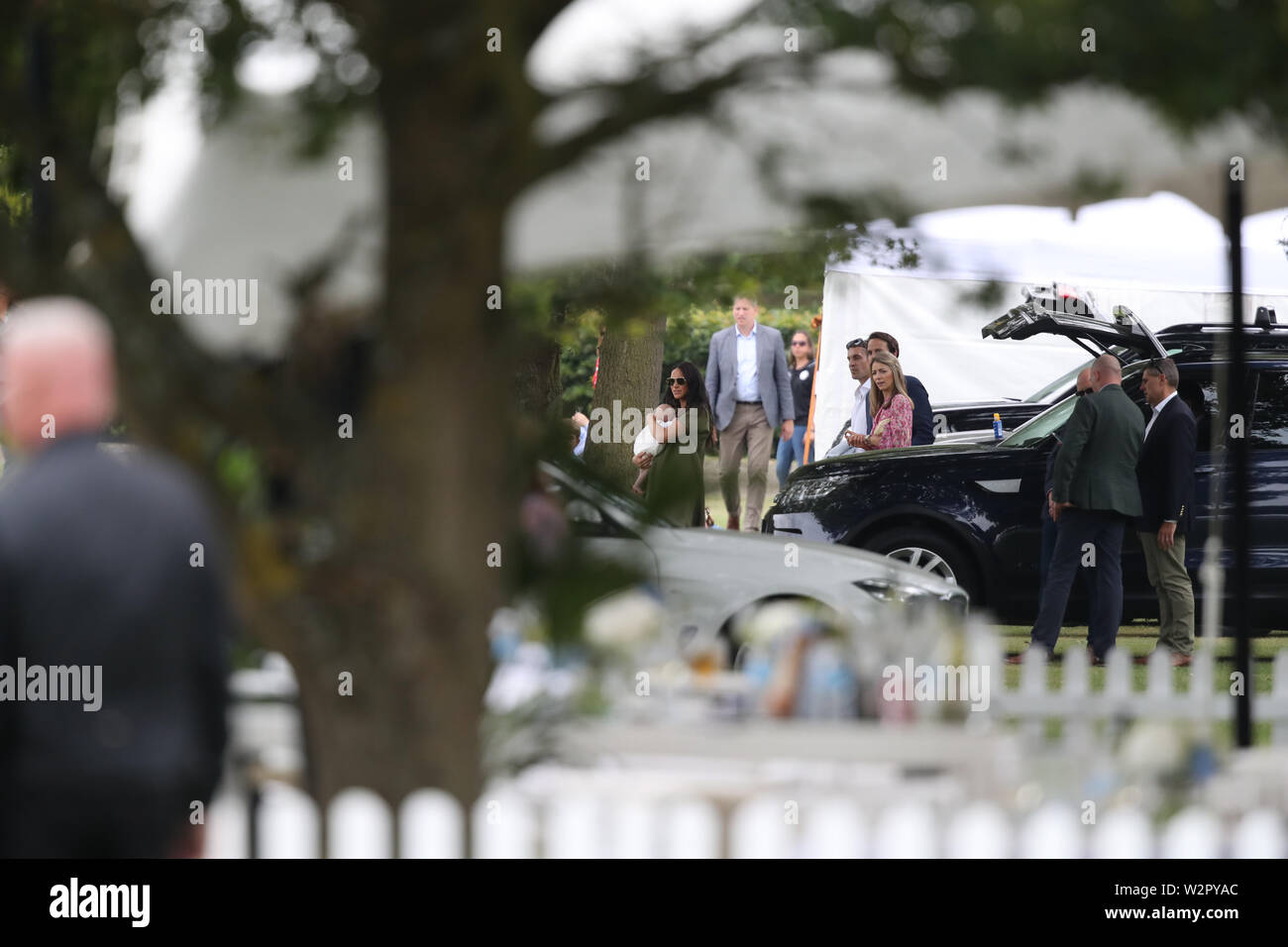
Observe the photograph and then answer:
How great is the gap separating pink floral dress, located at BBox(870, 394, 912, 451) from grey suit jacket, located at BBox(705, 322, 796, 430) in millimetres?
2560

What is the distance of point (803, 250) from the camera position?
19.0 feet

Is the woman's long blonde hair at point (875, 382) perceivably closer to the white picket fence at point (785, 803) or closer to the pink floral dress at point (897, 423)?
the pink floral dress at point (897, 423)

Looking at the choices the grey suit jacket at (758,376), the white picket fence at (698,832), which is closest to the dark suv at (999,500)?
the grey suit jacket at (758,376)

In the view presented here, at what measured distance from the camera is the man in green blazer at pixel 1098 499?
30.3 ft

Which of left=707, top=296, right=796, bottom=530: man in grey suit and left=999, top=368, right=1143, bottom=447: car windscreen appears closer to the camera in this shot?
left=999, top=368, right=1143, bottom=447: car windscreen

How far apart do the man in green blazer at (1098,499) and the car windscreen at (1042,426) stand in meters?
1.12

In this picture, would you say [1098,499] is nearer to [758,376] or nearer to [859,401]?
[859,401]

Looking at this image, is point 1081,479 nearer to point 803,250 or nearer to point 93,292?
point 803,250

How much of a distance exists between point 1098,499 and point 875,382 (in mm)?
2544

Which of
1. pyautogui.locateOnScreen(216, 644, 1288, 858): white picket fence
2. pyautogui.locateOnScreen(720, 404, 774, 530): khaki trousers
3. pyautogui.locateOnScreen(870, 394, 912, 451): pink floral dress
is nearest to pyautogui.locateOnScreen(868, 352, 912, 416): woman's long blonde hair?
pyautogui.locateOnScreen(870, 394, 912, 451): pink floral dress

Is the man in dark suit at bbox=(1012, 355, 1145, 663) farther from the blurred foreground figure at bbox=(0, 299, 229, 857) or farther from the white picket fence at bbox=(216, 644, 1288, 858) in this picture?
the blurred foreground figure at bbox=(0, 299, 229, 857)

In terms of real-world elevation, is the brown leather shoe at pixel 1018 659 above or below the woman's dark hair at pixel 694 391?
below

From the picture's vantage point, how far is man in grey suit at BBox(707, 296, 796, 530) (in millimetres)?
13781
